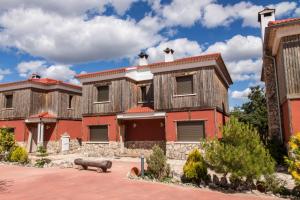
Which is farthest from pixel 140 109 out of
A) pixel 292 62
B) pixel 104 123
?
pixel 292 62

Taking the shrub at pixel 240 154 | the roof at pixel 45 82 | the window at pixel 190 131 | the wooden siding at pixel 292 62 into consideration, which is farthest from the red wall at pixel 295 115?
the roof at pixel 45 82

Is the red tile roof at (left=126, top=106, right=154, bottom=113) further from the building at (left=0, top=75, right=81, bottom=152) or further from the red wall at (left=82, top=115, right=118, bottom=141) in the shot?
the building at (left=0, top=75, right=81, bottom=152)

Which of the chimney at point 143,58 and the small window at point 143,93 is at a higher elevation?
the chimney at point 143,58

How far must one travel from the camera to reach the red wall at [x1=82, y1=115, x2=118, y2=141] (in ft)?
70.9

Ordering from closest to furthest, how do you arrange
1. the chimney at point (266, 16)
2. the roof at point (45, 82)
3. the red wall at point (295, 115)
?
the red wall at point (295, 115)
the chimney at point (266, 16)
the roof at point (45, 82)

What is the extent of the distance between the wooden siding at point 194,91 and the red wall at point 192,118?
517mm

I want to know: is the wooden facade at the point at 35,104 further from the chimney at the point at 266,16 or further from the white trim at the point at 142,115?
the chimney at the point at 266,16

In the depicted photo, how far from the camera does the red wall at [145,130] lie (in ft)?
68.8

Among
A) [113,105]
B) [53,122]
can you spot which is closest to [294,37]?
[113,105]

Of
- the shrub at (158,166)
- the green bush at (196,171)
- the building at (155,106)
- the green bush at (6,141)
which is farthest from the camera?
the green bush at (6,141)

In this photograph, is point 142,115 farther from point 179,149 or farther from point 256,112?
point 256,112

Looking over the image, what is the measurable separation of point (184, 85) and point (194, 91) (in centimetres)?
98

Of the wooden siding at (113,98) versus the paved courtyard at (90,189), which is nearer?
the paved courtyard at (90,189)

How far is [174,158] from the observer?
60.5 ft
